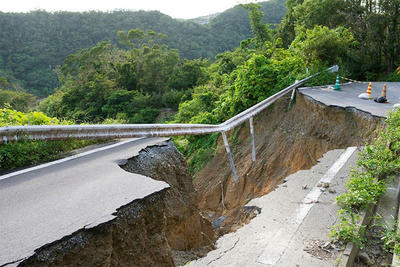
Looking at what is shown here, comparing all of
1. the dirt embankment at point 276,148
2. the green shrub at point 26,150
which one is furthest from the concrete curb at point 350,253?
the green shrub at point 26,150

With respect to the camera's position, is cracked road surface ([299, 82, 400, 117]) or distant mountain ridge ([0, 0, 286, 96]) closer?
cracked road surface ([299, 82, 400, 117])

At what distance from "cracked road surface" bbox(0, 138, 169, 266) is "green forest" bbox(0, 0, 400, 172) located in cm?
85

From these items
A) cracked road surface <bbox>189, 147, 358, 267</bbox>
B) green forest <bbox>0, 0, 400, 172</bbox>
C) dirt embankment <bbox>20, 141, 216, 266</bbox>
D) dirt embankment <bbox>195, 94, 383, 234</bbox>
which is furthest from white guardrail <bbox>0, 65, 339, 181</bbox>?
dirt embankment <bbox>195, 94, 383, 234</bbox>

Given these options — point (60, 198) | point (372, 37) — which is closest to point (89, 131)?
point (60, 198)

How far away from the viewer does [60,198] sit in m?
3.16

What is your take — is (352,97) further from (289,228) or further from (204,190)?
(289,228)

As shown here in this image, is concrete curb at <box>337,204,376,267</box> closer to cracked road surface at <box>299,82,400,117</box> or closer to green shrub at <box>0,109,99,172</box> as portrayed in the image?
green shrub at <box>0,109,99,172</box>

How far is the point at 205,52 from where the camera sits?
72.6 metres

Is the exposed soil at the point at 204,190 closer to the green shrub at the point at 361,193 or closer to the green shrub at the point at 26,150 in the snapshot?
the green shrub at the point at 361,193

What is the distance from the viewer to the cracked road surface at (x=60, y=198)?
94.8 inches

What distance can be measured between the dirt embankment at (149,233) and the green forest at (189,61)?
2.14m

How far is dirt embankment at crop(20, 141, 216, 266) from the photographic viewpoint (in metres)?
2.42

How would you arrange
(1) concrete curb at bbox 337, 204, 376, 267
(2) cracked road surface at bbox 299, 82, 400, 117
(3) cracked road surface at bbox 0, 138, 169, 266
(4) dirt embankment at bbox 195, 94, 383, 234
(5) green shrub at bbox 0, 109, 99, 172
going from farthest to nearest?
(2) cracked road surface at bbox 299, 82, 400, 117 < (4) dirt embankment at bbox 195, 94, 383, 234 < (5) green shrub at bbox 0, 109, 99, 172 < (1) concrete curb at bbox 337, 204, 376, 267 < (3) cracked road surface at bbox 0, 138, 169, 266

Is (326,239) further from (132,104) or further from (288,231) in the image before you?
(132,104)
